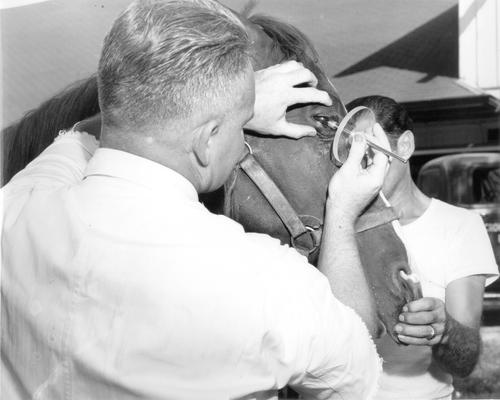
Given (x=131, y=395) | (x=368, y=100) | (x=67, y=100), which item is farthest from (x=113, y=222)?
(x=368, y=100)

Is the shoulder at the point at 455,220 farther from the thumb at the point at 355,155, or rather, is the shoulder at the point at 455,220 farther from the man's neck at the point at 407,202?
the thumb at the point at 355,155

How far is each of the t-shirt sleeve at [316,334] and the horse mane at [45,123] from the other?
83cm

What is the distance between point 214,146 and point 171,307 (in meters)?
0.20

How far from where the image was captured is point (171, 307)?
780 mm

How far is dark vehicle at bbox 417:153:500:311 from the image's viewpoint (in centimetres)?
272

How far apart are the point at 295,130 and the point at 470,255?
808 mm

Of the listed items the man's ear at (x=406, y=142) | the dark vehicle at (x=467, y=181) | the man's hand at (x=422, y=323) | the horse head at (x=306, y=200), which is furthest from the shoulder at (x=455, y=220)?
the dark vehicle at (x=467, y=181)

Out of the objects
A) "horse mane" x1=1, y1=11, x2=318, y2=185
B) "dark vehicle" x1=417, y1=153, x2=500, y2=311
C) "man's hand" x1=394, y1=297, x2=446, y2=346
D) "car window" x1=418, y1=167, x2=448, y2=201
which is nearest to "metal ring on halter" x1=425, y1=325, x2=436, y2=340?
"man's hand" x1=394, y1=297, x2=446, y2=346

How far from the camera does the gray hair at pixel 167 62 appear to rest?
30.4 inches

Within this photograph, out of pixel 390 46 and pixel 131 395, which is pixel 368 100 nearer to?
pixel 390 46

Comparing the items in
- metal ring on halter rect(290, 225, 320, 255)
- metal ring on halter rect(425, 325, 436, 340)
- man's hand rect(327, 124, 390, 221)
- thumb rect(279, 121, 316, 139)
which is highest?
thumb rect(279, 121, 316, 139)

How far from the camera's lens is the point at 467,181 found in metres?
2.88

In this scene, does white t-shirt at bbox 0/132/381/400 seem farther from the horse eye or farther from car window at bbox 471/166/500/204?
car window at bbox 471/166/500/204

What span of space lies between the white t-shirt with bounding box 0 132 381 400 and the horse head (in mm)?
130
